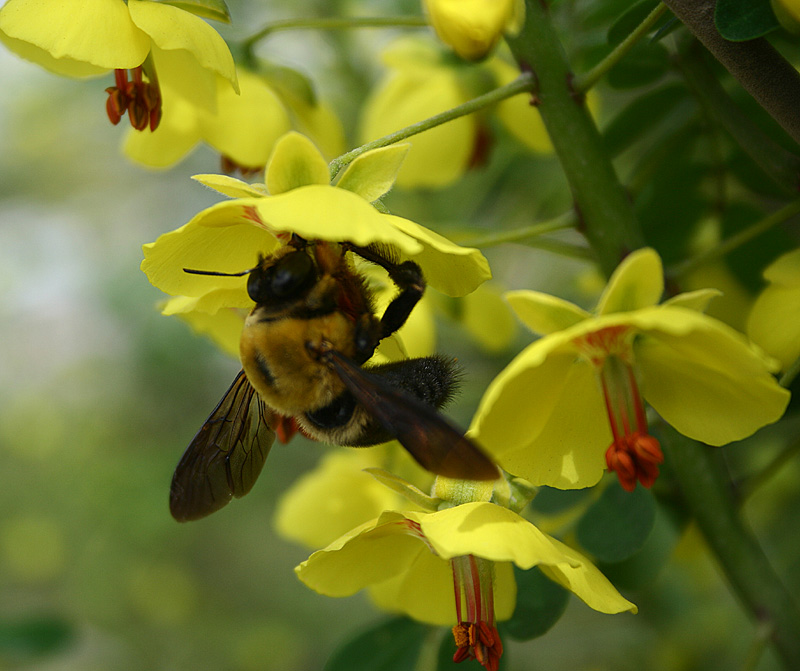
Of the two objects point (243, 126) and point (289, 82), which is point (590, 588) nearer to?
point (243, 126)

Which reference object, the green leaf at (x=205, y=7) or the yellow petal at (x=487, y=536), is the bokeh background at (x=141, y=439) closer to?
the green leaf at (x=205, y=7)

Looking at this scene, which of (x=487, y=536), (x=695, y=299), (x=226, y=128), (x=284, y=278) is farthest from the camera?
(x=226, y=128)

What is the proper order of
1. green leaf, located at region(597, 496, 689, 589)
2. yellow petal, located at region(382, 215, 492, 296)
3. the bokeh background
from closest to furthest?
yellow petal, located at region(382, 215, 492, 296) < green leaf, located at region(597, 496, 689, 589) < the bokeh background

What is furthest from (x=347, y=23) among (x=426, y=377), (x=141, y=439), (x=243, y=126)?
(x=141, y=439)

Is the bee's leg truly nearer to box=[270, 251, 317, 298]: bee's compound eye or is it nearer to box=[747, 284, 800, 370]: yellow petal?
box=[270, 251, 317, 298]: bee's compound eye

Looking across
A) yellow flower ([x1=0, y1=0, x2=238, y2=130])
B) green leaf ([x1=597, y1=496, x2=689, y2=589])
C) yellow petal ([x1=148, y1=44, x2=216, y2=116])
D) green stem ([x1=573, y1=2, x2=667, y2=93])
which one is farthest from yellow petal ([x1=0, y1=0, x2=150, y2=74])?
green leaf ([x1=597, y1=496, x2=689, y2=589])
